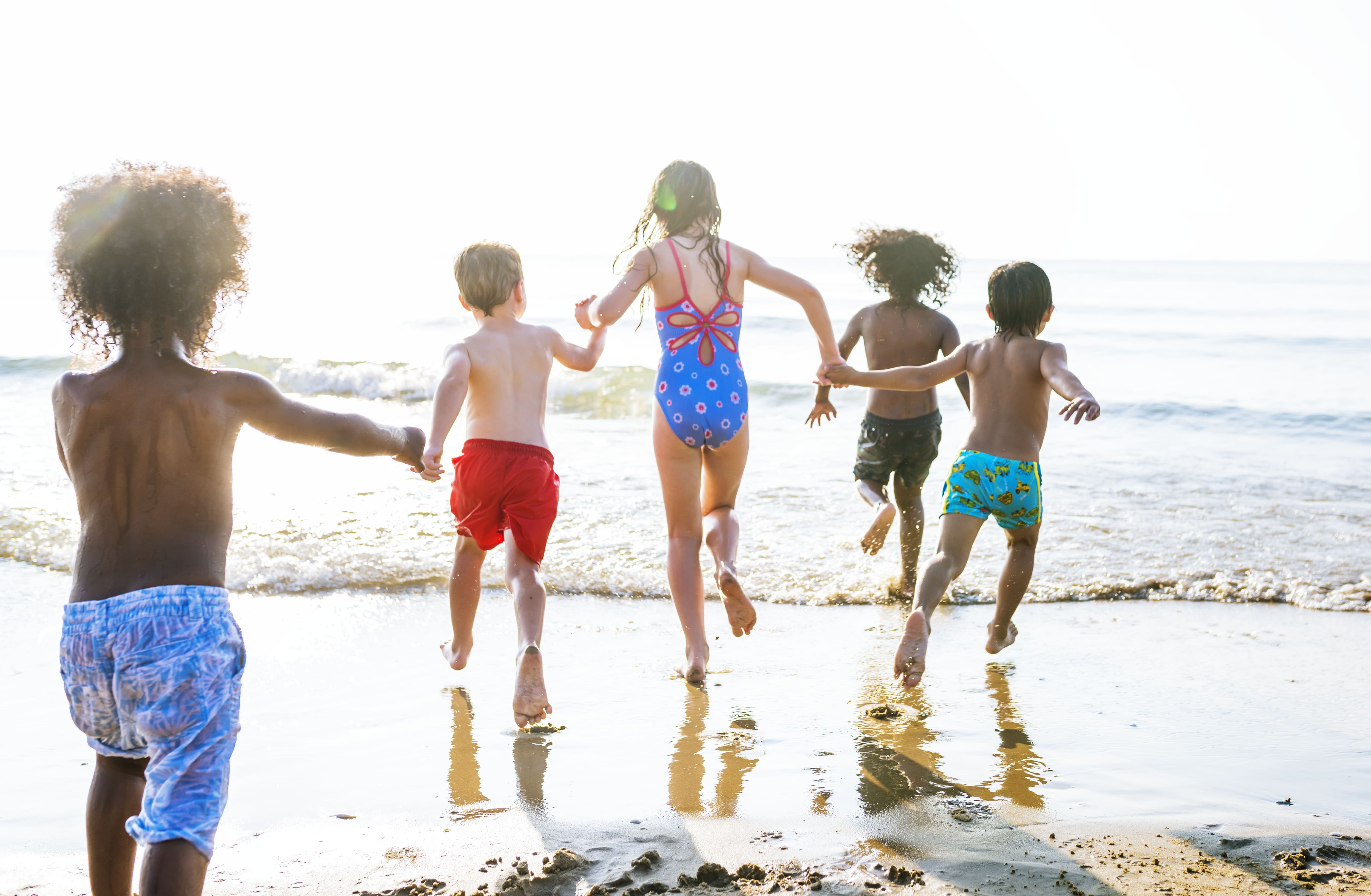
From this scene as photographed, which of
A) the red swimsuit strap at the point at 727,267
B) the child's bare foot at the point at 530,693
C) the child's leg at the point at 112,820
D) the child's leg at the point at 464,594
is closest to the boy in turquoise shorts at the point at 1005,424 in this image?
the red swimsuit strap at the point at 727,267

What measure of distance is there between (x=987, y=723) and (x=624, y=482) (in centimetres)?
529

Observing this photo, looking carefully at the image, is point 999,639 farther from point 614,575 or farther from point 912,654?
point 614,575

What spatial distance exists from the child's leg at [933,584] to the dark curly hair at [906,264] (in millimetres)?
2164

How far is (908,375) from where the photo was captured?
4453mm

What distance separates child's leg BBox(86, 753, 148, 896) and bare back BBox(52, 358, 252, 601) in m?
0.40

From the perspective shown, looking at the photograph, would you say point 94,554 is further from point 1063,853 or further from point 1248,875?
point 1248,875

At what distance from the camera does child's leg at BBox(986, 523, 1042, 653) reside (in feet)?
14.4

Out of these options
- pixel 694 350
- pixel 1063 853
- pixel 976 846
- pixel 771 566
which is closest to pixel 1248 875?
pixel 1063 853

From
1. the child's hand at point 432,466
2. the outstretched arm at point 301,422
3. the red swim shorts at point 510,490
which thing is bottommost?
the red swim shorts at point 510,490

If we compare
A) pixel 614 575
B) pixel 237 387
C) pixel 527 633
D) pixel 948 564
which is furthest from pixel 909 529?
pixel 237 387

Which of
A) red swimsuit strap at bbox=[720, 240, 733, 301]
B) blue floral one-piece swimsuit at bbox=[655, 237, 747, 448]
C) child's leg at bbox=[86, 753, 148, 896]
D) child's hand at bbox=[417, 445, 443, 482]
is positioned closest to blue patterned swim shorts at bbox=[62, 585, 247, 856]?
child's leg at bbox=[86, 753, 148, 896]

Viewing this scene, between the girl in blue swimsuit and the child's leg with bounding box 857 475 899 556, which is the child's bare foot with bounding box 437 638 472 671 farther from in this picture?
the child's leg with bounding box 857 475 899 556

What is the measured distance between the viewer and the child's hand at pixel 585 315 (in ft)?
13.8

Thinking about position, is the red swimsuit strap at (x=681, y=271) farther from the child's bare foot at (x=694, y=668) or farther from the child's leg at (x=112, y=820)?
the child's leg at (x=112, y=820)
